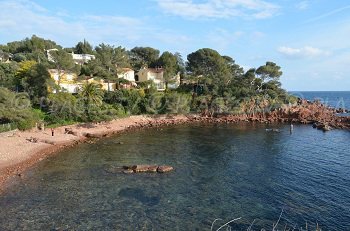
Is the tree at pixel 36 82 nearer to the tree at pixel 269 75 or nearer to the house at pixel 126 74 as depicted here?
the house at pixel 126 74

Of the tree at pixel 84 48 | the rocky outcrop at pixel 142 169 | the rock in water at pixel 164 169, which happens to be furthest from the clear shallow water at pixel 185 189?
the tree at pixel 84 48

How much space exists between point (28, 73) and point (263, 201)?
5709 centimetres

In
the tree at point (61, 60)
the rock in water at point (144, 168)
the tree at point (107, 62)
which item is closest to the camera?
the rock in water at point (144, 168)

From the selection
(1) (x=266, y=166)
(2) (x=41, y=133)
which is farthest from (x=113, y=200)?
(2) (x=41, y=133)

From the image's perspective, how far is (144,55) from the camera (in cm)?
12550

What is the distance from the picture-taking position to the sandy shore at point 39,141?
130 ft

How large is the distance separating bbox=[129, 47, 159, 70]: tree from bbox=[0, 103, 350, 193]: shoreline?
44091 millimetres

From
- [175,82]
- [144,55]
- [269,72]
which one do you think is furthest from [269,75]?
[144,55]

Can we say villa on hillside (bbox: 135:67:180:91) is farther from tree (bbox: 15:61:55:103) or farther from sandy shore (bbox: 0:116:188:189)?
tree (bbox: 15:61:55:103)

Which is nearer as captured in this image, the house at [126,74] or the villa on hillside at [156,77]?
the house at [126,74]

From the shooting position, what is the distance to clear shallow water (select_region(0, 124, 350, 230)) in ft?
84.9

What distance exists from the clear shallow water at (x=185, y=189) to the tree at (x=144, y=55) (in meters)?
72.1

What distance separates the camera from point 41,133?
54.1 m

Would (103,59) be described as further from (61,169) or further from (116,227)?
(116,227)
